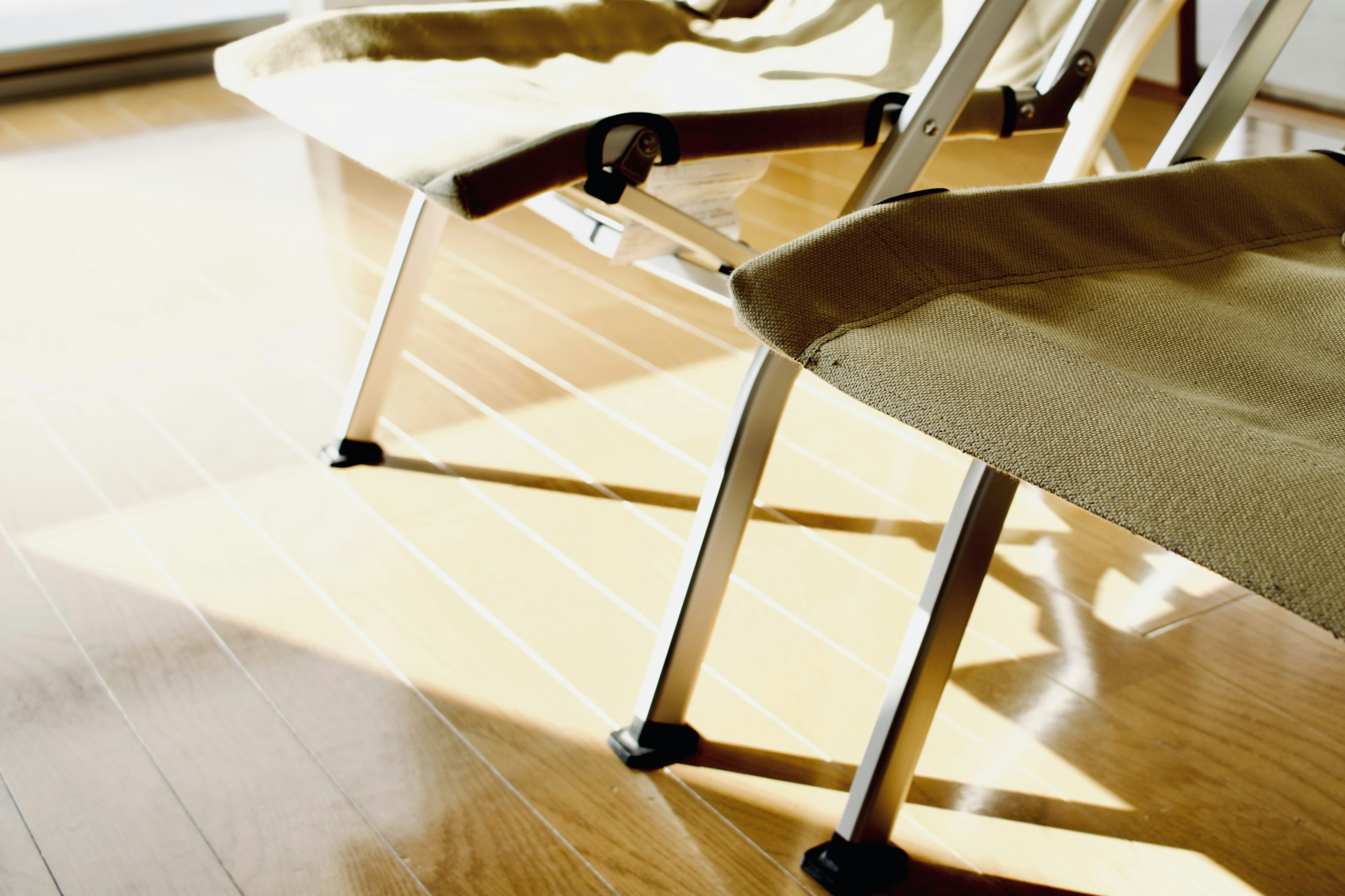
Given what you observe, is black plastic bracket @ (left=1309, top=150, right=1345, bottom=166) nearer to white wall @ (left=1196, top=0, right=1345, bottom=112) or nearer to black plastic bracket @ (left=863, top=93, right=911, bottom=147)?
black plastic bracket @ (left=863, top=93, right=911, bottom=147)

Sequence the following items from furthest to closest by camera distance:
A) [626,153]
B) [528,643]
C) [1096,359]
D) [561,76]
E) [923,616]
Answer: [561,76], [528,643], [626,153], [923,616], [1096,359]

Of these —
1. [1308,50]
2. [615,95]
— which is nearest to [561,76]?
[615,95]

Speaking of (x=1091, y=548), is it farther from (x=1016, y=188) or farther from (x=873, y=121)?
(x=1016, y=188)

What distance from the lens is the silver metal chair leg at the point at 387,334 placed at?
121 centimetres

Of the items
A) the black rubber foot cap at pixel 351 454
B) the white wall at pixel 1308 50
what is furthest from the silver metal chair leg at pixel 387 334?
the white wall at pixel 1308 50

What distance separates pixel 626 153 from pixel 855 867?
0.54 meters

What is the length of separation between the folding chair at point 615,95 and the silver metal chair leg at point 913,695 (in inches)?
7.3

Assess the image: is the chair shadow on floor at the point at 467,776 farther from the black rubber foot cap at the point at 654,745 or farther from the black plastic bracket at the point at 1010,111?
the black plastic bracket at the point at 1010,111

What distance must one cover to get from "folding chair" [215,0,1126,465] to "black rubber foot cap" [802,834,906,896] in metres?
Answer: 0.33

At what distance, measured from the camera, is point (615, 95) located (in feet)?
3.78

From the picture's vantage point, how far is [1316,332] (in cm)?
62

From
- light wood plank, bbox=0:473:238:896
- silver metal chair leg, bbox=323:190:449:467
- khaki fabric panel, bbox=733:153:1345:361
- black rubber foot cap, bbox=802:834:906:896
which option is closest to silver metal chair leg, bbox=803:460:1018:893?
black rubber foot cap, bbox=802:834:906:896

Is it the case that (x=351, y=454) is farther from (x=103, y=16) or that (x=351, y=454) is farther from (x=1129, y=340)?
(x=103, y=16)

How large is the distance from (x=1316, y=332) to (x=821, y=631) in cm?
57
